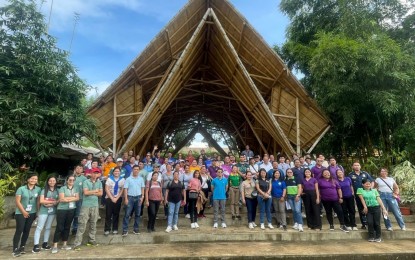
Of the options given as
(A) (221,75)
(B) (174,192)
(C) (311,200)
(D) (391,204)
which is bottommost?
(D) (391,204)

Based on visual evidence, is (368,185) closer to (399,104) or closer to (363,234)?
(363,234)

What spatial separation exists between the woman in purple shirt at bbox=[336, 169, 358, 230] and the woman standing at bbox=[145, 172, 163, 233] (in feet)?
14.8

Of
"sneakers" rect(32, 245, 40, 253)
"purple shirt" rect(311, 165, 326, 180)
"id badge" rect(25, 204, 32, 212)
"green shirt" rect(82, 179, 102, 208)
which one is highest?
"purple shirt" rect(311, 165, 326, 180)

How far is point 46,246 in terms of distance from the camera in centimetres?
574

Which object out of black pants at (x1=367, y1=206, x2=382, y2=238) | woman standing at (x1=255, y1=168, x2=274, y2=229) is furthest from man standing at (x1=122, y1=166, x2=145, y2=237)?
black pants at (x1=367, y1=206, x2=382, y2=238)

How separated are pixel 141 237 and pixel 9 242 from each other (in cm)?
295

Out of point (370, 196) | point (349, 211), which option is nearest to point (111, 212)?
point (349, 211)

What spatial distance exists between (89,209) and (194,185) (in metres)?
2.49

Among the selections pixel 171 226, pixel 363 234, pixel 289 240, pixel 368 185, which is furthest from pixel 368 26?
pixel 171 226

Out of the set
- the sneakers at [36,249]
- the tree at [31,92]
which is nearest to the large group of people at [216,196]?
the sneakers at [36,249]

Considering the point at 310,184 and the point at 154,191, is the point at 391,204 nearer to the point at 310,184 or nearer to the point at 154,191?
the point at 310,184

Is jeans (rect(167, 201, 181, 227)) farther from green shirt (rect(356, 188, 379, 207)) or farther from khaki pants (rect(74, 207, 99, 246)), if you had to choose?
green shirt (rect(356, 188, 379, 207))

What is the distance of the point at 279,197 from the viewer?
277 inches

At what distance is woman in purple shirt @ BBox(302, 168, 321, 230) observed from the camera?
6.84m
